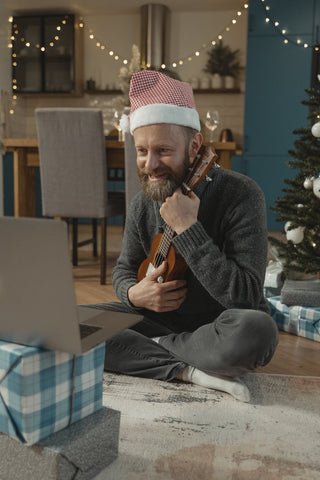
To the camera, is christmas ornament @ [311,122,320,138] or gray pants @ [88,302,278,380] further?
christmas ornament @ [311,122,320,138]

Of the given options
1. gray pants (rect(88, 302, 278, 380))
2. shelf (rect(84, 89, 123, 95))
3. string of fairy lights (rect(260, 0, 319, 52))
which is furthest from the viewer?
shelf (rect(84, 89, 123, 95))

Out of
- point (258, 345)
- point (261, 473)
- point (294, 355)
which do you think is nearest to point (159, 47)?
point (294, 355)

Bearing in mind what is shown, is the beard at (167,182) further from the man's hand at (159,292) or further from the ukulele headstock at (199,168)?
the man's hand at (159,292)

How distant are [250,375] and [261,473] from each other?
21.2 inches

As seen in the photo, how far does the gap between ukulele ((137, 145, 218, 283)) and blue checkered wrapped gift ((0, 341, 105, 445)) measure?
0.49 meters

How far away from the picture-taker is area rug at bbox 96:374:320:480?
0.97 m

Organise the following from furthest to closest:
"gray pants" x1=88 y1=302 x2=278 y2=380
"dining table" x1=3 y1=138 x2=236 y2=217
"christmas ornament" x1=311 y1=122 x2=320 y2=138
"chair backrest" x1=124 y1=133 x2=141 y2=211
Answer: "dining table" x1=3 y1=138 x2=236 y2=217
"chair backrest" x1=124 y1=133 x2=141 y2=211
"christmas ornament" x1=311 y1=122 x2=320 y2=138
"gray pants" x1=88 y1=302 x2=278 y2=380

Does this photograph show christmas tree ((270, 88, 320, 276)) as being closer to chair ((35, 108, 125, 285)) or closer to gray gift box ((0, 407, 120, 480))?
chair ((35, 108, 125, 285))

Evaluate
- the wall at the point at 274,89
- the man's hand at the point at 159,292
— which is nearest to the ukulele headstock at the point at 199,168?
the man's hand at the point at 159,292

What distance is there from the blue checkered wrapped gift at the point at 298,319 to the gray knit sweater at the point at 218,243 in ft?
1.97

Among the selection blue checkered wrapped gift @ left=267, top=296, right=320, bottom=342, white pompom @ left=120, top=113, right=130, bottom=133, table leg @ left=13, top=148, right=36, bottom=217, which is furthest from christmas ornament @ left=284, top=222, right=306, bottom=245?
table leg @ left=13, top=148, right=36, bottom=217

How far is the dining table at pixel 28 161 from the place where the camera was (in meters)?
2.91

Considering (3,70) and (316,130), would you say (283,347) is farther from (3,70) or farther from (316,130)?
(3,70)

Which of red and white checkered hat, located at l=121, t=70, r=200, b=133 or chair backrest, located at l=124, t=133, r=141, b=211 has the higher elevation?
red and white checkered hat, located at l=121, t=70, r=200, b=133
